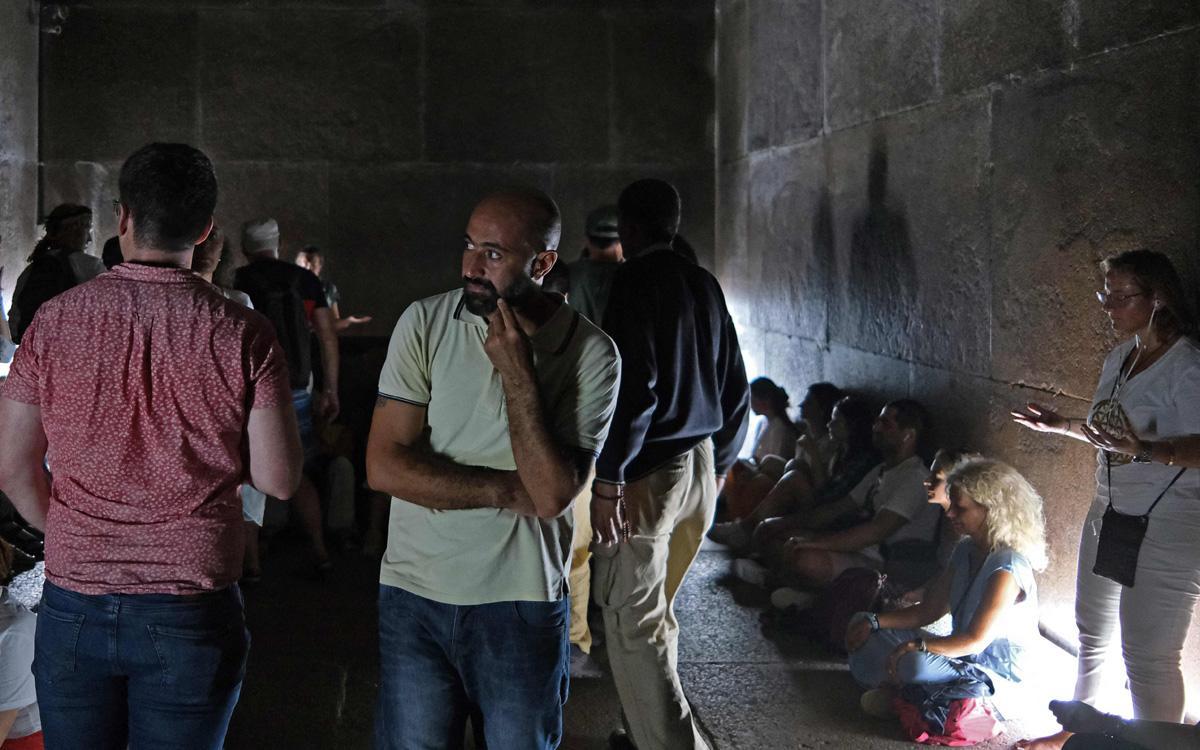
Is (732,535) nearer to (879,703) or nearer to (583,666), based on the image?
(583,666)

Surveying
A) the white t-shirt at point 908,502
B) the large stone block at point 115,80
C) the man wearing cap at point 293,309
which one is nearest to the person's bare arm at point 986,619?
the white t-shirt at point 908,502

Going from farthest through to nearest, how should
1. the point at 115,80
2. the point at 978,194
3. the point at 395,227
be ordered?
the point at 395,227 → the point at 115,80 → the point at 978,194

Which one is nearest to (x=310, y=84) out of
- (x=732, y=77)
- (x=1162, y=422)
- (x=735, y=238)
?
(x=732, y=77)

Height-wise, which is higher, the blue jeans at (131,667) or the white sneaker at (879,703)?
the blue jeans at (131,667)

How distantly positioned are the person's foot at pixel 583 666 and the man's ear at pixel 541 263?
273 cm

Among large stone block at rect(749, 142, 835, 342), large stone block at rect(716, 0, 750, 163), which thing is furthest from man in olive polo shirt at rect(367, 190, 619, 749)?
large stone block at rect(716, 0, 750, 163)

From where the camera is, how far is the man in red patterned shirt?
8.11 ft

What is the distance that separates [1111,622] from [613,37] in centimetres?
724

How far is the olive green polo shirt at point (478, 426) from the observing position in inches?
106

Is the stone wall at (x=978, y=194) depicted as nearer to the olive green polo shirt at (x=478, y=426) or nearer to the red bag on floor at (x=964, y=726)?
the red bag on floor at (x=964, y=726)

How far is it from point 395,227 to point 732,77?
2975mm

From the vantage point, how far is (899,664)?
177 inches

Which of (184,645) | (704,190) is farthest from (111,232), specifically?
(184,645)

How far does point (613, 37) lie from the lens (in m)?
10.3
